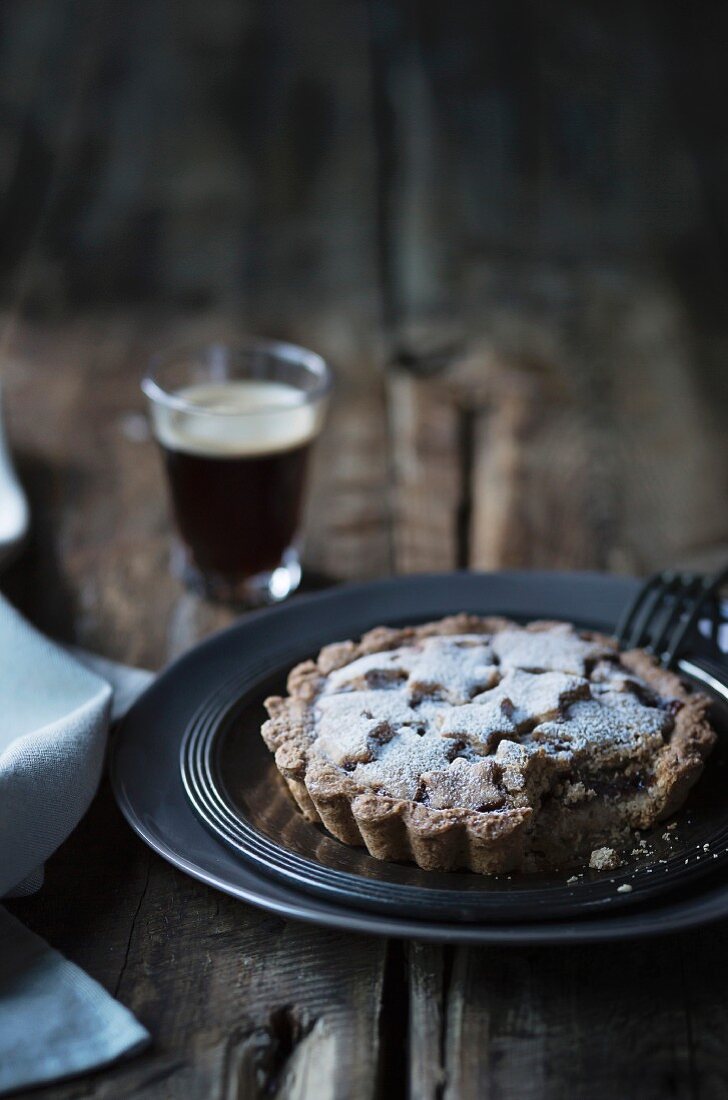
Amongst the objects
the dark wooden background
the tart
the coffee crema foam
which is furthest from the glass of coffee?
the tart

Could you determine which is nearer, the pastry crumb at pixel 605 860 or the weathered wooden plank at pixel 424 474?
the pastry crumb at pixel 605 860

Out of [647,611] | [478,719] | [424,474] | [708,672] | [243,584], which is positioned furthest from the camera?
[424,474]

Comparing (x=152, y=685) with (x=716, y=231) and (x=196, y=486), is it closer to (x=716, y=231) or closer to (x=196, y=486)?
(x=196, y=486)

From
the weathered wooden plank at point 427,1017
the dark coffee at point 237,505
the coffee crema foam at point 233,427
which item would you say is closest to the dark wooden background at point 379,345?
the weathered wooden plank at point 427,1017

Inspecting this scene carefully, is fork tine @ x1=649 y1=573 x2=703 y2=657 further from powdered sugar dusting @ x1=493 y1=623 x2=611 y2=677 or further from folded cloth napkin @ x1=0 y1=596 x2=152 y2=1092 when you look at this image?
folded cloth napkin @ x1=0 y1=596 x2=152 y2=1092

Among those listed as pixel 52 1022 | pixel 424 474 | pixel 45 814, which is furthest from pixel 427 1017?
pixel 424 474

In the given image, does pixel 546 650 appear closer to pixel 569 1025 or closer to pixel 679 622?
pixel 679 622

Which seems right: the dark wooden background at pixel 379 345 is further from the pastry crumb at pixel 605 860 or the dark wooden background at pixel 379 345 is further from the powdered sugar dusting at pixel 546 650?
the powdered sugar dusting at pixel 546 650

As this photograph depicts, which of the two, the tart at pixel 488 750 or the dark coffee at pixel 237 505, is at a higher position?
the tart at pixel 488 750
